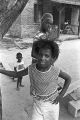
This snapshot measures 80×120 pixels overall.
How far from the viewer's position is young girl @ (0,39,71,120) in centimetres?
250

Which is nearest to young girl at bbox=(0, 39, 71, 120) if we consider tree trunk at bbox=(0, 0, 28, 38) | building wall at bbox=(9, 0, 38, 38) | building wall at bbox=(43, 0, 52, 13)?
tree trunk at bbox=(0, 0, 28, 38)

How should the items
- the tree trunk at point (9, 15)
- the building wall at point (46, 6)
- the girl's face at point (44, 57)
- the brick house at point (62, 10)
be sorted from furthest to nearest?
the building wall at point (46, 6)
the brick house at point (62, 10)
the tree trunk at point (9, 15)
the girl's face at point (44, 57)

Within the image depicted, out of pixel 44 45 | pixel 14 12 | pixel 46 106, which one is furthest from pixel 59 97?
pixel 14 12

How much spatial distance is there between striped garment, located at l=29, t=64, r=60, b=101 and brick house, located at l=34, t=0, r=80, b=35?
1306 centimetres

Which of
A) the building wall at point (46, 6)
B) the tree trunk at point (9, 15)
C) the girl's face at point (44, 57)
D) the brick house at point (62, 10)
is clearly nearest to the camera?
the girl's face at point (44, 57)

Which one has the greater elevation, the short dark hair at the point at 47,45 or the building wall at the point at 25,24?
the short dark hair at the point at 47,45

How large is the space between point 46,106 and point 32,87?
10.4 inches

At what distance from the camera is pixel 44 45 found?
2.50 metres

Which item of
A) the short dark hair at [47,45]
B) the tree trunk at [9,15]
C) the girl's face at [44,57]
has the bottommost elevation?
the girl's face at [44,57]

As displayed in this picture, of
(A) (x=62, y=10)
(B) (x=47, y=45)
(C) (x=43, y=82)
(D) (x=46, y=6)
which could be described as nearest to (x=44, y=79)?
(C) (x=43, y=82)

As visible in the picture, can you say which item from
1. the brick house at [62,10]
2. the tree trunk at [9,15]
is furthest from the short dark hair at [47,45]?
the brick house at [62,10]

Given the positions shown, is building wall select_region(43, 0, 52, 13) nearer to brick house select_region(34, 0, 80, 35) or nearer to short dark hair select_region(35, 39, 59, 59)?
brick house select_region(34, 0, 80, 35)

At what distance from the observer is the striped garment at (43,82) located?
2.55m

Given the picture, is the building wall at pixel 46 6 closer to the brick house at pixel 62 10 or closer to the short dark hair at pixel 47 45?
the brick house at pixel 62 10
